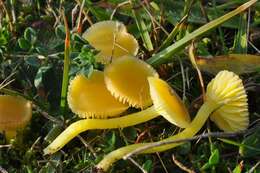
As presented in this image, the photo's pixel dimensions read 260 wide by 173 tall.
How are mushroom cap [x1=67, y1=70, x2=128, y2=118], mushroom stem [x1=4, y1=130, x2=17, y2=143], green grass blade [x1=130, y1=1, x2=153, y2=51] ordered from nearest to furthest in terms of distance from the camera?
mushroom cap [x1=67, y1=70, x2=128, y2=118] → mushroom stem [x1=4, y1=130, x2=17, y2=143] → green grass blade [x1=130, y1=1, x2=153, y2=51]

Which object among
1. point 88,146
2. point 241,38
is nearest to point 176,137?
point 88,146

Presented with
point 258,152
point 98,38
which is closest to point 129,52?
point 98,38

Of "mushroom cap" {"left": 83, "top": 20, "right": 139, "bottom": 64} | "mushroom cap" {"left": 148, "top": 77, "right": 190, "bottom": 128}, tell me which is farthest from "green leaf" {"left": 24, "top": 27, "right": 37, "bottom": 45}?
"mushroom cap" {"left": 148, "top": 77, "right": 190, "bottom": 128}

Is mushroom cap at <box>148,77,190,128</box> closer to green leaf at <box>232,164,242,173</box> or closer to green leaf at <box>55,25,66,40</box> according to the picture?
green leaf at <box>232,164,242,173</box>

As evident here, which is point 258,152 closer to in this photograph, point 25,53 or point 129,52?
point 129,52

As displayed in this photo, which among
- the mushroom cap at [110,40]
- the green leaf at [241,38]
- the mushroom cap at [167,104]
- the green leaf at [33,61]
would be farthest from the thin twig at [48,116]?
the green leaf at [241,38]

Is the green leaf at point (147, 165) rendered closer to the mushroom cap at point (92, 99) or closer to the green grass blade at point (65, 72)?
the mushroom cap at point (92, 99)
